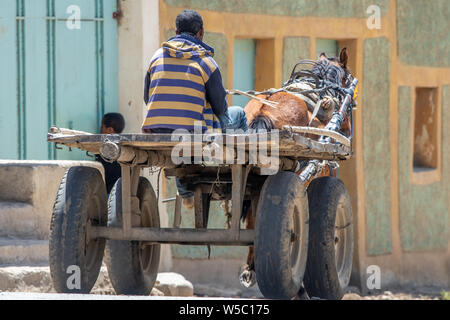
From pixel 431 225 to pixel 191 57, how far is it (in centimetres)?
774

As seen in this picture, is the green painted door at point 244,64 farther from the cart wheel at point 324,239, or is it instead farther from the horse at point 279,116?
the cart wheel at point 324,239

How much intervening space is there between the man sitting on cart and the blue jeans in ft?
0.32

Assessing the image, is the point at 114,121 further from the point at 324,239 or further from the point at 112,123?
the point at 324,239

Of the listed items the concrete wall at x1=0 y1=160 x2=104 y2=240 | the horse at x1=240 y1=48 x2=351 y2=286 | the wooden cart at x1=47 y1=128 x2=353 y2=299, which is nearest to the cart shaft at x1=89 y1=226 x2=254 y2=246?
the wooden cart at x1=47 y1=128 x2=353 y2=299

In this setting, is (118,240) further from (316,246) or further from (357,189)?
(357,189)

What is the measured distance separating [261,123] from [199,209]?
3.82 ft

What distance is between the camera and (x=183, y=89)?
244 inches

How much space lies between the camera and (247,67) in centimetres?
1152

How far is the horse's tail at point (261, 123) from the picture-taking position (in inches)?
299

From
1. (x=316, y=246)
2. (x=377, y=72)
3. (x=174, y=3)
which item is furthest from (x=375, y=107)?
(x=316, y=246)

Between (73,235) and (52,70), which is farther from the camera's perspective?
(52,70)

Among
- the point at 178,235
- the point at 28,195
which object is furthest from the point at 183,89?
the point at 28,195

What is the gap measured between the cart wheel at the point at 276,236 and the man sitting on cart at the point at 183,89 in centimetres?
66
